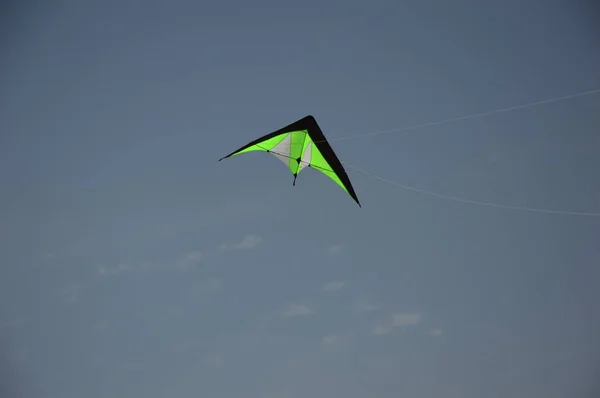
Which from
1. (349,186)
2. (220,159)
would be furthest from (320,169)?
(220,159)

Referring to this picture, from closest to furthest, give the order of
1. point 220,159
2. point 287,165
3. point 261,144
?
A: point 220,159
point 261,144
point 287,165

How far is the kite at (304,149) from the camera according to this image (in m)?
13.3

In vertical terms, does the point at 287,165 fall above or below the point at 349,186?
above

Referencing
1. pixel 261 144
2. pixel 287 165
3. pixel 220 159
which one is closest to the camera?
pixel 220 159

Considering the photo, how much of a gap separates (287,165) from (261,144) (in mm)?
1311

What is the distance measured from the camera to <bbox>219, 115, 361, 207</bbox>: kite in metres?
13.3

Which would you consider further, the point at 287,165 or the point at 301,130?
the point at 287,165

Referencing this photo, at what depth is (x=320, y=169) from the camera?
14.7 metres

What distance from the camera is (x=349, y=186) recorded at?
45.5 ft

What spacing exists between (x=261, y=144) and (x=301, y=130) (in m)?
1.65

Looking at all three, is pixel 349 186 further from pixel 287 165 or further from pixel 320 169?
pixel 287 165

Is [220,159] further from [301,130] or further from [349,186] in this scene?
[349,186]

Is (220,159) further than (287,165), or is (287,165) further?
A: (287,165)

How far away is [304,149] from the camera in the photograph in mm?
14383
